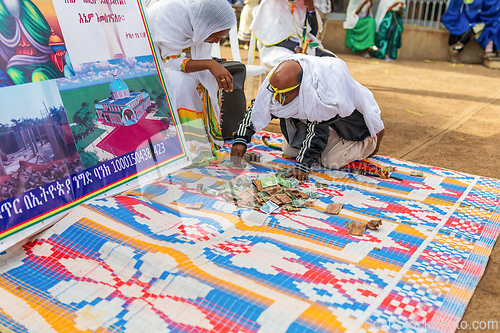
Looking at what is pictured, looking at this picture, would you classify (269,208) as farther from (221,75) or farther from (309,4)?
(309,4)

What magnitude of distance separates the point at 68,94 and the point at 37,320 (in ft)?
3.90

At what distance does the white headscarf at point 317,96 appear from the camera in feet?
8.74

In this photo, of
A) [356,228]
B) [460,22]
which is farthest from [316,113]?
[460,22]

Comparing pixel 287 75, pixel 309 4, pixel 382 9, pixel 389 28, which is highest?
pixel 309 4

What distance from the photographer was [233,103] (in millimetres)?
3416

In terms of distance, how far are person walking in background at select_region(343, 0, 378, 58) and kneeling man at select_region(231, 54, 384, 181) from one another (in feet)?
21.1

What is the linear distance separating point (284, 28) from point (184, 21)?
1490 mm

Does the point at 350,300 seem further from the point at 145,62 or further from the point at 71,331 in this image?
the point at 145,62

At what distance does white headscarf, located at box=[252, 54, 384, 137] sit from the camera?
2664mm

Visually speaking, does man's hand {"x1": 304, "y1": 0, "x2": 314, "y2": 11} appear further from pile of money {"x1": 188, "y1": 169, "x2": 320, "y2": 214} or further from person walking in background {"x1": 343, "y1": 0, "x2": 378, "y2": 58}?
person walking in background {"x1": 343, "y1": 0, "x2": 378, "y2": 58}

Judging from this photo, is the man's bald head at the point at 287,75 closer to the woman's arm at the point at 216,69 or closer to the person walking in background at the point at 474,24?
the woman's arm at the point at 216,69

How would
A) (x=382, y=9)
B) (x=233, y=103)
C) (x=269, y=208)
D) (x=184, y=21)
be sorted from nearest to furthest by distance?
(x=269, y=208) → (x=184, y=21) → (x=233, y=103) → (x=382, y=9)

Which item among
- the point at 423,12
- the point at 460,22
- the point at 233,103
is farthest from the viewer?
the point at 423,12

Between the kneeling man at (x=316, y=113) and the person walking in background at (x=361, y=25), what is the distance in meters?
6.42
